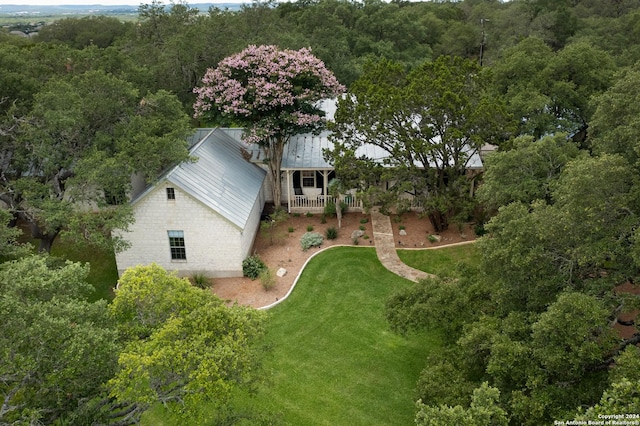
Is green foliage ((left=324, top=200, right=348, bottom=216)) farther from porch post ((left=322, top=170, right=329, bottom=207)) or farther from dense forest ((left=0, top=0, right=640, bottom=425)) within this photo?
dense forest ((left=0, top=0, right=640, bottom=425))

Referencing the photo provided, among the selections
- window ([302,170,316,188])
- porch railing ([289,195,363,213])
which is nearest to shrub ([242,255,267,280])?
porch railing ([289,195,363,213])

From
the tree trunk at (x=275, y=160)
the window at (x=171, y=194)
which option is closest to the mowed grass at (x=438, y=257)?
the tree trunk at (x=275, y=160)

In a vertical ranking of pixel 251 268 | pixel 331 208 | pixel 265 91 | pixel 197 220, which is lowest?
pixel 251 268

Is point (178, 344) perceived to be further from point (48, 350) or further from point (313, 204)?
point (313, 204)

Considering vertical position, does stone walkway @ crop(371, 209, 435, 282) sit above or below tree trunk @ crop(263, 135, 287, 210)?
below

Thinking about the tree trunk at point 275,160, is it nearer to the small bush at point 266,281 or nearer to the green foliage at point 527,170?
the small bush at point 266,281

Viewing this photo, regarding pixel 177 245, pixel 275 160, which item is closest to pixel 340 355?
pixel 177 245

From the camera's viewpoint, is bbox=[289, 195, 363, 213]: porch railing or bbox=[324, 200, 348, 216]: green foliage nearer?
bbox=[324, 200, 348, 216]: green foliage
